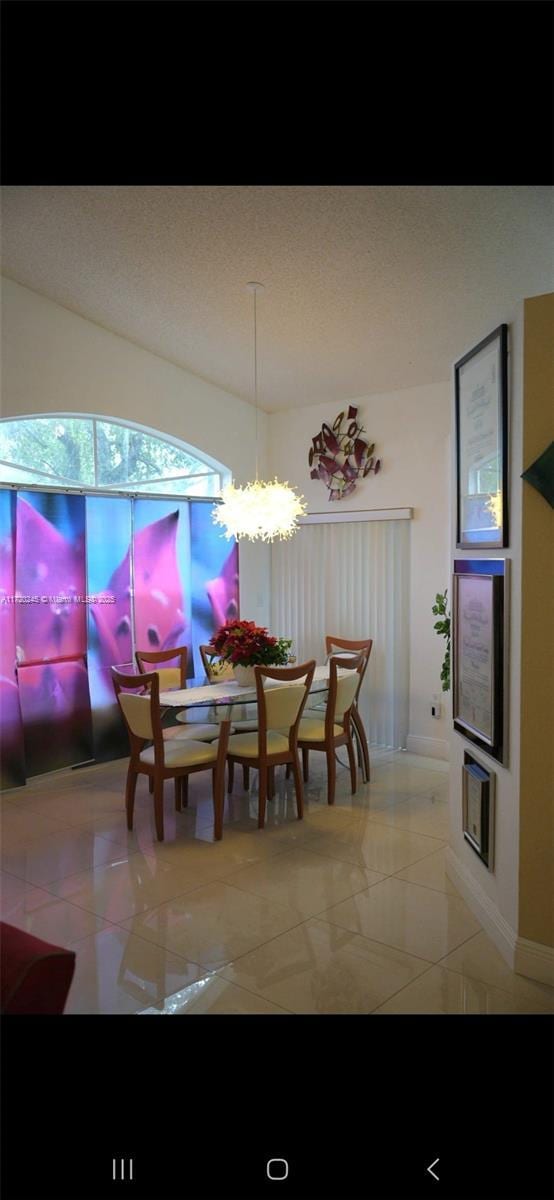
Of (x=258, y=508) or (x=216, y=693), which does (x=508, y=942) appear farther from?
(x=258, y=508)

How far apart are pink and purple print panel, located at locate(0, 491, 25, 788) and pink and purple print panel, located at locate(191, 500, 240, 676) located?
168cm

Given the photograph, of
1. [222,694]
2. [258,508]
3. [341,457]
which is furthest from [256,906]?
[341,457]

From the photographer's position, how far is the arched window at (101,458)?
499 centimetres

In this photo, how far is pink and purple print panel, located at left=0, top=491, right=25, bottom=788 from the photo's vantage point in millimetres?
4812

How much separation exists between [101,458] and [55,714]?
1964 mm

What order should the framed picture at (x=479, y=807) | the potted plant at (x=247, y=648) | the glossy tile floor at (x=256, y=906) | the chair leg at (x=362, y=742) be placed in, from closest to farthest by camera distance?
the glossy tile floor at (x=256, y=906) → the framed picture at (x=479, y=807) → the potted plant at (x=247, y=648) → the chair leg at (x=362, y=742)

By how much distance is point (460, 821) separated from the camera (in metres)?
3.30

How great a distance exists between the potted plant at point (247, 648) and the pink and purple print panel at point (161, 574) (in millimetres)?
1448

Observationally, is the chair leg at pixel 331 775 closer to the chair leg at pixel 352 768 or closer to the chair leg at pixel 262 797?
the chair leg at pixel 352 768

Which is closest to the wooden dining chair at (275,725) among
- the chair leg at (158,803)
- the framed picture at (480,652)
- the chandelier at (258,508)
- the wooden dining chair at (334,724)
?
the wooden dining chair at (334,724)

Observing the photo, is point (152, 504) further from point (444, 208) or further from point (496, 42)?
point (496, 42)

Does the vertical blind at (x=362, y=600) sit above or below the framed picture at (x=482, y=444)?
below

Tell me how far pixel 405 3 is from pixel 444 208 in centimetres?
233
